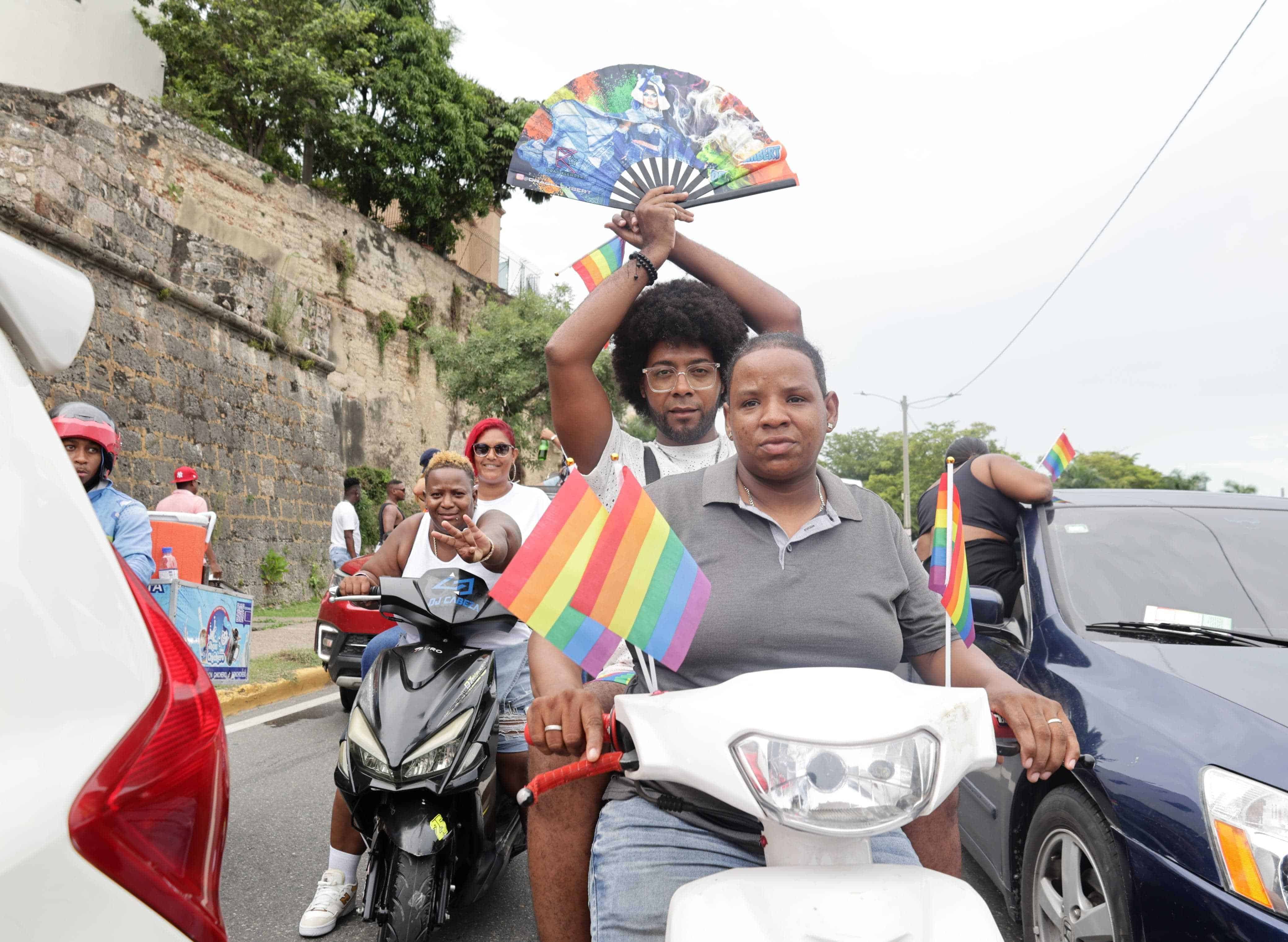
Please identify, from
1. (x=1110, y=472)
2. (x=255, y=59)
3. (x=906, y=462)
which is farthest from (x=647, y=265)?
(x=1110, y=472)

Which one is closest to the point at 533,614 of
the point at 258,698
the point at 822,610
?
the point at 822,610

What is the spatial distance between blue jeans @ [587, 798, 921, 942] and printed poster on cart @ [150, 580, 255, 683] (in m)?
3.07

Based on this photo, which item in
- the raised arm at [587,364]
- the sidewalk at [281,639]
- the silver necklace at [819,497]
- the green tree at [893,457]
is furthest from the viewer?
the green tree at [893,457]

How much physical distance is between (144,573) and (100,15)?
2235 cm

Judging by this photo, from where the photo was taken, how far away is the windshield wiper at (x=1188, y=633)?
2762mm

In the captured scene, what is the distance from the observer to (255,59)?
2003cm

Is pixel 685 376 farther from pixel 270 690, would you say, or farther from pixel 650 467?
pixel 270 690

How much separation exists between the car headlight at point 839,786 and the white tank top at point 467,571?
79.5 inches

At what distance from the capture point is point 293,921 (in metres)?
3.39

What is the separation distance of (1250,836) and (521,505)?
296cm

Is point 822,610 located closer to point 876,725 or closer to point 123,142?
point 876,725

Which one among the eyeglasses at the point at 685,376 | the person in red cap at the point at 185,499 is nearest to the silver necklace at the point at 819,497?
the eyeglasses at the point at 685,376

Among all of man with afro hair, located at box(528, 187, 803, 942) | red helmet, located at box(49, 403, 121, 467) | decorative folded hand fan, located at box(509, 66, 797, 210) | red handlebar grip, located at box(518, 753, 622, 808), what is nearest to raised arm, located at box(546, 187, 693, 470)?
man with afro hair, located at box(528, 187, 803, 942)

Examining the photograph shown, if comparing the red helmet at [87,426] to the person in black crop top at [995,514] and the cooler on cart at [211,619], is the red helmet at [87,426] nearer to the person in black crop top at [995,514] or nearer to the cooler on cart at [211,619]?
the cooler on cart at [211,619]
